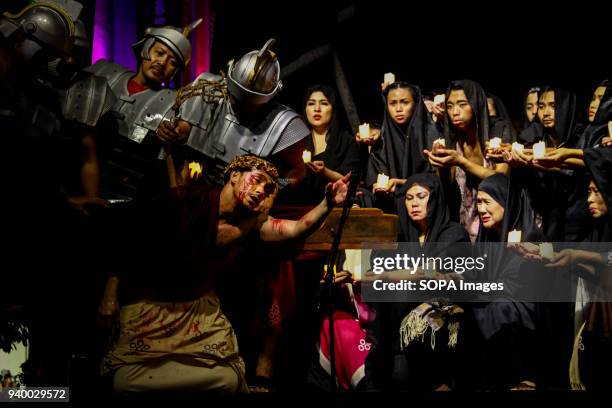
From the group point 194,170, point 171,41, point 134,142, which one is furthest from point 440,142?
point 134,142

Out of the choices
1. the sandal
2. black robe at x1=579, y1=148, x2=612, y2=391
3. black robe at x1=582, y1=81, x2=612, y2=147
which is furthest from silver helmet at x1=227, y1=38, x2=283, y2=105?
the sandal

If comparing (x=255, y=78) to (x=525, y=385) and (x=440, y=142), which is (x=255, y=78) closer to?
(x=440, y=142)

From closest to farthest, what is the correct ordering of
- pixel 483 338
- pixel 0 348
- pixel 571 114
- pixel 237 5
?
1. pixel 0 348
2. pixel 483 338
3. pixel 571 114
4. pixel 237 5

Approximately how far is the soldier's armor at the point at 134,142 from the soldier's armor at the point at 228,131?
0.17 meters

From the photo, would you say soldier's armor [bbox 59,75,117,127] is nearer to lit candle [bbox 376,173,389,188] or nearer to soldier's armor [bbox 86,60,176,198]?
soldier's armor [bbox 86,60,176,198]

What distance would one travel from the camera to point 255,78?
503 cm

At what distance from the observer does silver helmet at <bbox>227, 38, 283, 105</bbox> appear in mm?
5031

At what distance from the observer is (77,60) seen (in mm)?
5305

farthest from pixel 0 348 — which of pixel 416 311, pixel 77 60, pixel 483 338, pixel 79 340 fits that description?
pixel 483 338

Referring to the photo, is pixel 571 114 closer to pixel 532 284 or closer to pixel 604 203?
pixel 604 203

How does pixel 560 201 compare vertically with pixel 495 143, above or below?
below

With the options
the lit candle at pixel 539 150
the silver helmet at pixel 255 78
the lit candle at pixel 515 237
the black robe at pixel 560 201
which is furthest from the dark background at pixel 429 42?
the lit candle at pixel 515 237

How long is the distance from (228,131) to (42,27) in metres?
1.16

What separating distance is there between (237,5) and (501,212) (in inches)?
114
